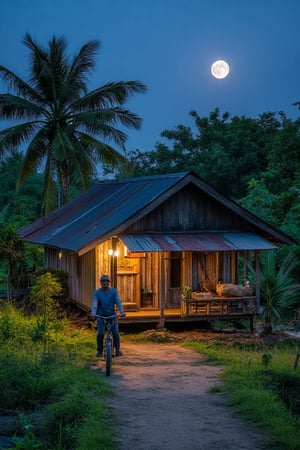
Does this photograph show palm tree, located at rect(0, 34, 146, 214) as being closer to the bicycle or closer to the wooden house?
the wooden house

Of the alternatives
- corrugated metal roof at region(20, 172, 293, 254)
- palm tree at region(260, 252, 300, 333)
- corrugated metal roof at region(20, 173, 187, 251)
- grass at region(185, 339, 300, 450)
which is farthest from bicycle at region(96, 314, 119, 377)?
palm tree at region(260, 252, 300, 333)

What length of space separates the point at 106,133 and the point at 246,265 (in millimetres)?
10046

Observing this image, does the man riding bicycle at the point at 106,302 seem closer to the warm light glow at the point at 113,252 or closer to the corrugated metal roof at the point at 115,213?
the corrugated metal roof at the point at 115,213

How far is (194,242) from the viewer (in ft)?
59.2

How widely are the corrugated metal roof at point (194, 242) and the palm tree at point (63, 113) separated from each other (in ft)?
29.6

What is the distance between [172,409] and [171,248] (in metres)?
8.17

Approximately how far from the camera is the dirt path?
7.88m

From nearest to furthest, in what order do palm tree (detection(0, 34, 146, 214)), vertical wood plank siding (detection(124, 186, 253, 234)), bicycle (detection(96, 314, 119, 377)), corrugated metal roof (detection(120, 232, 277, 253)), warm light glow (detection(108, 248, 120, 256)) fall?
bicycle (detection(96, 314, 119, 377))
corrugated metal roof (detection(120, 232, 277, 253))
warm light glow (detection(108, 248, 120, 256))
vertical wood plank siding (detection(124, 186, 253, 234))
palm tree (detection(0, 34, 146, 214))

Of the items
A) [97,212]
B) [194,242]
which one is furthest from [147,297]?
[97,212]

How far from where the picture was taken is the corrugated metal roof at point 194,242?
17.3m

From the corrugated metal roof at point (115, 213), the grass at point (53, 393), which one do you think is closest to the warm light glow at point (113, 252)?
the corrugated metal roof at point (115, 213)

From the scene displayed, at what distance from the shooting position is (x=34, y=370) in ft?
35.4

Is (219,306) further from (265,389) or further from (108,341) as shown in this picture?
(265,389)

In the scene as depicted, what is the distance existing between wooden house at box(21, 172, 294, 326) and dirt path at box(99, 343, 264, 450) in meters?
4.59
